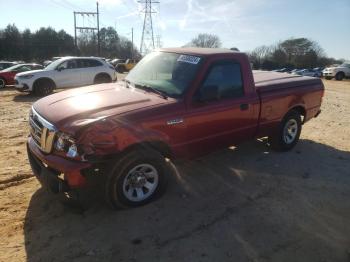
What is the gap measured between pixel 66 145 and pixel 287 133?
14.3 feet

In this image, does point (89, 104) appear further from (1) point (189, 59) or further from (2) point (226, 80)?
(2) point (226, 80)

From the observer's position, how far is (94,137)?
11.9ft

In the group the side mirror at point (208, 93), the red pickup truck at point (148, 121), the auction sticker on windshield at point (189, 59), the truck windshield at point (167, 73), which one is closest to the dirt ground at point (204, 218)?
the red pickup truck at point (148, 121)

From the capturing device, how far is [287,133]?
21.4 ft

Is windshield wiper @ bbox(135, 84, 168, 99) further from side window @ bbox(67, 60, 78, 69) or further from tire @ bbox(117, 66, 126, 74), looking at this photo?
tire @ bbox(117, 66, 126, 74)

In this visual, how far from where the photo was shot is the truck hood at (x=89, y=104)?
3803 millimetres

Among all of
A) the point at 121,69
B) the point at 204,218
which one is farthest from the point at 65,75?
the point at 121,69

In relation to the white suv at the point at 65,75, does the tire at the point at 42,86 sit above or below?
below

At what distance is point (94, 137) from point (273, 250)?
2.20 m

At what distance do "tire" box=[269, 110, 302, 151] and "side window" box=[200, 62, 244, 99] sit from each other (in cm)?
150

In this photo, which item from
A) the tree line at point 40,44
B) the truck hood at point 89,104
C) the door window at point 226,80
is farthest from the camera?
the tree line at point 40,44

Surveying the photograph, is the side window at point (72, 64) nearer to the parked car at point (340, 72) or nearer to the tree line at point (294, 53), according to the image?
the parked car at point (340, 72)

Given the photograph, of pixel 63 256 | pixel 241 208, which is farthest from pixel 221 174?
pixel 63 256

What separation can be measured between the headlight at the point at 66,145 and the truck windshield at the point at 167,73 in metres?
1.46
